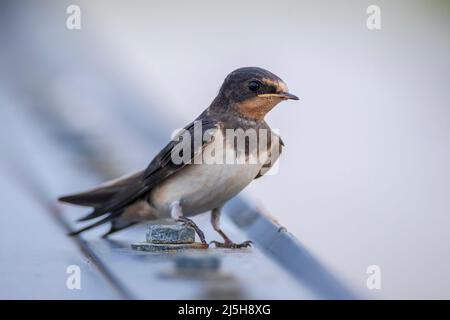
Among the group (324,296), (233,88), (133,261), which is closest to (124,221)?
(233,88)

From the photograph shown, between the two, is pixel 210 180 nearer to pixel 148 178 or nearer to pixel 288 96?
pixel 148 178

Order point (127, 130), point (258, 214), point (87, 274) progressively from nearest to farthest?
point (87, 274) < point (258, 214) < point (127, 130)

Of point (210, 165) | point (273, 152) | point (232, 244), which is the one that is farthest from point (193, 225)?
point (273, 152)

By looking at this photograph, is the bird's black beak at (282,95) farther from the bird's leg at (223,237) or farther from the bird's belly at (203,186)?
the bird's leg at (223,237)

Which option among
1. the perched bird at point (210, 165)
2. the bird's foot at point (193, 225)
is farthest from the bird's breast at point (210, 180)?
the bird's foot at point (193, 225)

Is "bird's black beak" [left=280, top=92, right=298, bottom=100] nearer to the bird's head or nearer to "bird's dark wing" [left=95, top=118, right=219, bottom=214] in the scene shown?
the bird's head

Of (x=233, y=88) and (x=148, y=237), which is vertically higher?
(x=233, y=88)

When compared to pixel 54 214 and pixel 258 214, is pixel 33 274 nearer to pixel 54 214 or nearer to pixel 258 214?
pixel 54 214

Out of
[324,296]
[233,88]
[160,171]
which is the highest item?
[233,88]

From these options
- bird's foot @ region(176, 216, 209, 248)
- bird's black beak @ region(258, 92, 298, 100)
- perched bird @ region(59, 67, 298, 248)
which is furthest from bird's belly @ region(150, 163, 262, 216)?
bird's black beak @ region(258, 92, 298, 100)
